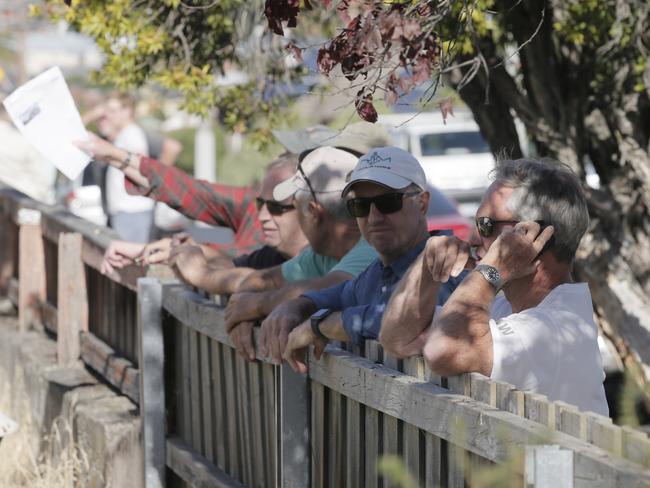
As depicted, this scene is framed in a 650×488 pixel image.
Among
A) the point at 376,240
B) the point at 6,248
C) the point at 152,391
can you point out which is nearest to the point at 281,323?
the point at 376,240

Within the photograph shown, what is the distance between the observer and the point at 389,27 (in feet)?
11.3

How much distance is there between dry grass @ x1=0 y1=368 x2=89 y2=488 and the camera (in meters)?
6.80

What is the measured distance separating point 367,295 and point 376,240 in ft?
0.60

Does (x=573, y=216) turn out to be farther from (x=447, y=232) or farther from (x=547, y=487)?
(x=547, y=487)

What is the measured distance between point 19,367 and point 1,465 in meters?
1.82

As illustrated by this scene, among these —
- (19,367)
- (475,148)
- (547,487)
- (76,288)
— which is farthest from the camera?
(475,148)

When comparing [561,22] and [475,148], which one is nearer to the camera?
[561,22]

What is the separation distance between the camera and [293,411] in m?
4.62

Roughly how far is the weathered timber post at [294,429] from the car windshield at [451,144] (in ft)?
61.3

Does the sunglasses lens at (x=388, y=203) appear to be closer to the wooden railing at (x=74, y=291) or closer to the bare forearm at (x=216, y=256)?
the bare forearm at (x=216, y=256)

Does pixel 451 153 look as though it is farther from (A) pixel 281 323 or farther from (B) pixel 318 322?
(B) pixel 318 322

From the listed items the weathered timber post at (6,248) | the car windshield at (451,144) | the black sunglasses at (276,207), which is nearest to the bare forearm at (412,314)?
the black sunglasses at (276,207)

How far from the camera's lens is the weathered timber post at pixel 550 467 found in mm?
2824

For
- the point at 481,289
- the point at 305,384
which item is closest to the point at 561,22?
the point at 305,384
